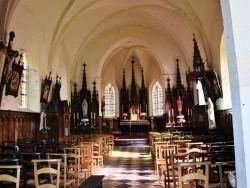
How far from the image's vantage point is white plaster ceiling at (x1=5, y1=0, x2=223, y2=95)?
1309cm

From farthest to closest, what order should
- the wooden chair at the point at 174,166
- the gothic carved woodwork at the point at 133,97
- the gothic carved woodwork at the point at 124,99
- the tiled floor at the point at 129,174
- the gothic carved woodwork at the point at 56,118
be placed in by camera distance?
the gothic carved woodwork at the point at 124,99 < the gothic carved woodwork at the point at 133,97 < the gothic carved woodwork at the point at 56,118 < the tiled floor at the point at 129,174 < the wooden chair at the point at 174,166

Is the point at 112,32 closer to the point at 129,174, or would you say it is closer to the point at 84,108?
the point at 84,108

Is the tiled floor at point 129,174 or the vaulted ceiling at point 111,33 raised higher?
the vaulted ceiling at point 111,33

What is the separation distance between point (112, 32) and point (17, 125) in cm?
1145

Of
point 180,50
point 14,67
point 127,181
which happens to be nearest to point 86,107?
point 180,50

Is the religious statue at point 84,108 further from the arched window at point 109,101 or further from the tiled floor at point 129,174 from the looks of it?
the tiled floor at point 129,174

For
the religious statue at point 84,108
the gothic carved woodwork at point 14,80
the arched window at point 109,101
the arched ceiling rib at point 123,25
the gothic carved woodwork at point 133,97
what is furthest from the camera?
the arched window at point 109,101

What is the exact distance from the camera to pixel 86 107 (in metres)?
19.6

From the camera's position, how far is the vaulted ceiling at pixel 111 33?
1302 cm

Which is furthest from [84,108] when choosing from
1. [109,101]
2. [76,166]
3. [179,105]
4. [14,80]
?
[76,166]

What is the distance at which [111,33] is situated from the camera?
20641 mm

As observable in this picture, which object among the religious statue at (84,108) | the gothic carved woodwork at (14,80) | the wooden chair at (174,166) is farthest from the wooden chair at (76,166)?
the religious statue at (84,108)

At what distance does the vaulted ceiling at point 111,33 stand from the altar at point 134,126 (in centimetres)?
456

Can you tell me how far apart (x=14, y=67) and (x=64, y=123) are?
4.94 m
